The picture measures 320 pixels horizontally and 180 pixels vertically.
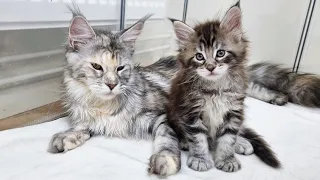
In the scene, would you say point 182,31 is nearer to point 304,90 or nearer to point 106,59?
point 106,59

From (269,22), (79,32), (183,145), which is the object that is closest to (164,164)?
(183,145)

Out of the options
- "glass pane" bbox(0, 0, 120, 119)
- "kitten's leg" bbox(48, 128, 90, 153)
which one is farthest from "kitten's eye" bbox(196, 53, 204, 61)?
"glass pane" bbox(0, 0, 120, 119)

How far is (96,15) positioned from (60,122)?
2.35 feet

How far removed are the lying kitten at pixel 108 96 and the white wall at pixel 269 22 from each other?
1150mm

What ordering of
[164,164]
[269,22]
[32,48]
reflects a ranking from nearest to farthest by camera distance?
[164,164]
[32,48]
[269,22]

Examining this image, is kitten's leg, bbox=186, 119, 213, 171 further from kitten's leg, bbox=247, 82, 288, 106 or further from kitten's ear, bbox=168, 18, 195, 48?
kitten's leg, bbox=247, 82, 288, 106

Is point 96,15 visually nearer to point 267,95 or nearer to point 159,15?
point 159,15

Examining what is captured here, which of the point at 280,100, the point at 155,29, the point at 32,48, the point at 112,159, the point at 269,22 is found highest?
the point at 269,22

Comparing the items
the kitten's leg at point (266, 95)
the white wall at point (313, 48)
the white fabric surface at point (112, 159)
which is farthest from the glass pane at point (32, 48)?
the white wall at point (313, 48)

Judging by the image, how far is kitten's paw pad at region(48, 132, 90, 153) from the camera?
1.32 metres

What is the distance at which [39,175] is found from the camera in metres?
1.14

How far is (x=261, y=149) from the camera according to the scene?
53.6 inches

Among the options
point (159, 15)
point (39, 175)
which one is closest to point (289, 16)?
point (159, 15)

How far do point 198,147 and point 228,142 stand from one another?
0.13 metres
